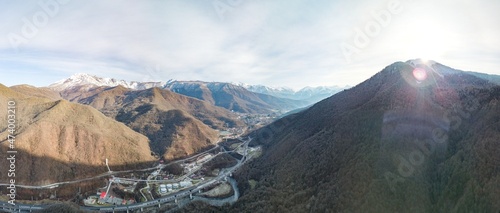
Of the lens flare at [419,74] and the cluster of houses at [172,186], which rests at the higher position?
the lens flare at [419,74]

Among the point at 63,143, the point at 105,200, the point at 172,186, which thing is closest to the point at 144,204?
the point at 105,200

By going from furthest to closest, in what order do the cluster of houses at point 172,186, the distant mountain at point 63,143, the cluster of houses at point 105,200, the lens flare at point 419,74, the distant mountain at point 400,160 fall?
the lens flare at point 419,74 → the cluster of houses at point 172,186 → the distant mountain at point 63,143 → the cluster of houses at point 105,200 → the distant mountain at point 400,160

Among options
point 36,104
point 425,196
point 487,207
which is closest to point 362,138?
point 425,196

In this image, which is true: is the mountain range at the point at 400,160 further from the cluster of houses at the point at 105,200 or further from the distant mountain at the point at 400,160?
the cluster of houses at the point at 105,200

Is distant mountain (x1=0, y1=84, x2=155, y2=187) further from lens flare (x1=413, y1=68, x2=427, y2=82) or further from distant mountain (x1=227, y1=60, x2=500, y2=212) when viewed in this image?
lens flare (x1=413, y1=68, x2=427, y2=82)

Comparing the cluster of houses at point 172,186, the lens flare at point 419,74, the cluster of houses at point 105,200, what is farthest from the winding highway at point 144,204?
the lens flare at point 419,74

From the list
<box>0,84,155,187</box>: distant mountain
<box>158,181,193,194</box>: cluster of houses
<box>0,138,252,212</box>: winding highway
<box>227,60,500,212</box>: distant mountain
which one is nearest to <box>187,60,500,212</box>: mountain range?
<box>227,60,500,212</box>: distant mountain

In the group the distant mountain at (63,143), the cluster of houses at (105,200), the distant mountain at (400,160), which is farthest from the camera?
the distant mountain at (63,143)
